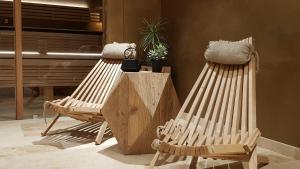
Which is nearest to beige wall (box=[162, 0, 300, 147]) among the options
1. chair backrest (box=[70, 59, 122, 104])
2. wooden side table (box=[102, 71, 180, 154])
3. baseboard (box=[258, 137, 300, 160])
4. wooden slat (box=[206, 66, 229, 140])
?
baseboard (box=[258, 137, 300, 160])

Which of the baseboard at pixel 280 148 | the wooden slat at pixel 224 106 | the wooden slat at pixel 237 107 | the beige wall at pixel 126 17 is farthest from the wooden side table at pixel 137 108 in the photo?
the beige wall at pixel 126 17

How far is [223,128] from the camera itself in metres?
2.71

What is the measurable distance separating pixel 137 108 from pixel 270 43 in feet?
4.82

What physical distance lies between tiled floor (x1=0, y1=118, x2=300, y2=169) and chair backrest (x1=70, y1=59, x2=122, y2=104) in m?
0.44

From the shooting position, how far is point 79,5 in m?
5.09

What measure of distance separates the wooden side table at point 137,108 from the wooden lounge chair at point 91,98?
34cm

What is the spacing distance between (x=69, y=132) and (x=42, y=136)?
335 millimetres

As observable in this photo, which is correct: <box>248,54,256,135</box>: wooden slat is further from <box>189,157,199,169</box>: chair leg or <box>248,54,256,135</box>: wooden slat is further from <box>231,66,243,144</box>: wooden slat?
<box>189,157,199,169</box>: chair leg

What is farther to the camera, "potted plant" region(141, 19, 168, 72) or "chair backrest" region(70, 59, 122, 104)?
"potted plant" region(141, 19, 168, 72)

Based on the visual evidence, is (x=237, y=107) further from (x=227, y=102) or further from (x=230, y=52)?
(x=230, y=52)

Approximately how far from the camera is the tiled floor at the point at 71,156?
278cm

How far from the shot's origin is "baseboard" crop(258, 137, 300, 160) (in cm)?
306

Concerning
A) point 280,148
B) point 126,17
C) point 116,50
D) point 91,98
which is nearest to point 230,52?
point 280,148

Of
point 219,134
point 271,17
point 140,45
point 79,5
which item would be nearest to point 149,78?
point 219,134
